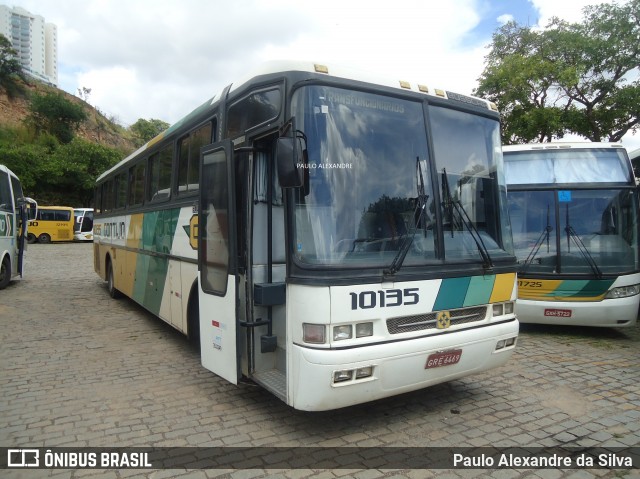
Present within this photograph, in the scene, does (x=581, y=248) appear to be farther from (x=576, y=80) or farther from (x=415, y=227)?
(x=576, y=80)

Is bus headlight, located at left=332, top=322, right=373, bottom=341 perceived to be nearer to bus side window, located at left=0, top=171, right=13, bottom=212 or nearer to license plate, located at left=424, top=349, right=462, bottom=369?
license plate, located at left=424, top=349, right=462, bottom=369

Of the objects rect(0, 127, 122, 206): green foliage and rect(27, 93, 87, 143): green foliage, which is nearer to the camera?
rect(0, 127, 122, 206): green foliage

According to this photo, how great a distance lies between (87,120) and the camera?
7000 centimetres

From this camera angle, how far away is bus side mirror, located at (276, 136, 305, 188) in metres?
3.56

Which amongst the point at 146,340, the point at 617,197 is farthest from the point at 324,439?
the point at 617,197

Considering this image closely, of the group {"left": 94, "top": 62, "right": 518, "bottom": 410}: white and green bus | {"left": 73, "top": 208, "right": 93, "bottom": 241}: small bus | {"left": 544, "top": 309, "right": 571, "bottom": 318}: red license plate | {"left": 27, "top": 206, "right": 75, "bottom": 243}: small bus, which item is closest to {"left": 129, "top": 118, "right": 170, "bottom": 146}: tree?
{"left": 73, "top": 208, "right": 93, "bottom": 241}: small bus

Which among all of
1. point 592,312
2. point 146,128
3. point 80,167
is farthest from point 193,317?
point 146,128

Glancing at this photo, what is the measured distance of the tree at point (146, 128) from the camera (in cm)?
7852

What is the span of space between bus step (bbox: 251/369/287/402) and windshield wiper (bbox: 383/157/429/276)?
1.31 m

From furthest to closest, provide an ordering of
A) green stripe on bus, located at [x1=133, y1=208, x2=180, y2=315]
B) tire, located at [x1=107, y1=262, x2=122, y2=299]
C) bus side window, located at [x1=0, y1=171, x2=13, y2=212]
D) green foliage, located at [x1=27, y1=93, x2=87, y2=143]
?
green foliage, located at [x1=27, y1=93, x2=87, y2=143] → bus side window, located at [x1=0, y1=171, x2=13, y2=212] → tire, located at [x1=107, y1=262, x2=122, y2=299] → green stripe on bus, located at [x1=133, y1=208, x2=180, y2=315]

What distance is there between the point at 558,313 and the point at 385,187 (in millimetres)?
4904

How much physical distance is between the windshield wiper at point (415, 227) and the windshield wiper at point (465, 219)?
23 cm

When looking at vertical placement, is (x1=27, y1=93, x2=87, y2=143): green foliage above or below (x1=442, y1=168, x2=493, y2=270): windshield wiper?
above

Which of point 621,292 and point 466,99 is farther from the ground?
point 466,99
